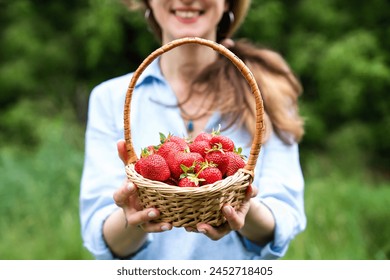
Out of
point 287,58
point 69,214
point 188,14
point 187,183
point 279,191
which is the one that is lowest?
point 287,58

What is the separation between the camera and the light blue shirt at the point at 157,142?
55.7 inches

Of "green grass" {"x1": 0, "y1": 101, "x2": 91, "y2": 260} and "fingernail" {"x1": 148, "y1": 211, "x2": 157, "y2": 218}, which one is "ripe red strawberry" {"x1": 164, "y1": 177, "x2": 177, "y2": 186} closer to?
"fingernail" {"x1": 148, "y1": 211, "x2": 157, "y2": 218}

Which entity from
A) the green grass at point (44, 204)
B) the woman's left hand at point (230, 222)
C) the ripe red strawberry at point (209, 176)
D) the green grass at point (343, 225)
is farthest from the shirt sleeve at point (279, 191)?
the green grass at point (44, 204)

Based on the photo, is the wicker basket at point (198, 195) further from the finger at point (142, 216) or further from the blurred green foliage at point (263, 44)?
the blurred green foliage at point (263, 44)

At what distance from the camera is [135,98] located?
1511mm

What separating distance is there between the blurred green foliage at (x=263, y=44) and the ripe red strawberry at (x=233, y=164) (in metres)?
2.12

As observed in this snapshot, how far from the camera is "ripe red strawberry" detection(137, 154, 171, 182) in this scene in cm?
111

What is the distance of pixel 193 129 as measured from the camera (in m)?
1.48

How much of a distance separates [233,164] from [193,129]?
0.33 meters

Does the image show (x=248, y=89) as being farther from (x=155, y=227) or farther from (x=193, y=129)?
(x=155, y=227)

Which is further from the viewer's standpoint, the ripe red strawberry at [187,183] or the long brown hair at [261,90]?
the long brown hair at [261,90]

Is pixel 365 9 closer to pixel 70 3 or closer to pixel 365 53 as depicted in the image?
pixel 365 53

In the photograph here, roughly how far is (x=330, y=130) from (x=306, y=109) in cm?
28

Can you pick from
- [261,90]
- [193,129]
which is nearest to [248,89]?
[261,90]
